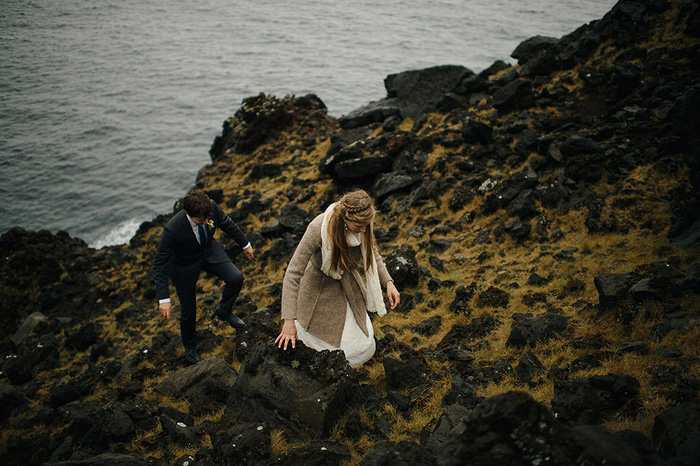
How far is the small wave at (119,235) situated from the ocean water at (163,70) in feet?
0.51

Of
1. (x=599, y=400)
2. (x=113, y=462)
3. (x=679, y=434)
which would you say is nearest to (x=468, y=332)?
(x=599, y=400)

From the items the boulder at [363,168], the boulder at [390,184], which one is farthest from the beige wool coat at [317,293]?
the boulder at [363,168]

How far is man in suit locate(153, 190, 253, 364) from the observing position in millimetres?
5734

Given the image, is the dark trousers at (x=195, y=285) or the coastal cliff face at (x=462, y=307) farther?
the dark trousers at (x=195, y=285)

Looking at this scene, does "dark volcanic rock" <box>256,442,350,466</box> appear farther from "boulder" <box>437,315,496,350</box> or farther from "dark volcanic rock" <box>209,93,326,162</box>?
"dark volcanic rock" <box>209,93,326,162</box>

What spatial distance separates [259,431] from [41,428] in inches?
224

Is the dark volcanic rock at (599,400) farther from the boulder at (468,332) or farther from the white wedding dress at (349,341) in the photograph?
the white wedding dress at (349,341)

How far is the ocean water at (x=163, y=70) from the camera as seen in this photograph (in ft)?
109

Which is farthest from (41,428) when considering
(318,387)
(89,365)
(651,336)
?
(651,336)

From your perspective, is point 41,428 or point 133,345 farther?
point 133,345

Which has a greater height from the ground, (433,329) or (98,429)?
(433,329)

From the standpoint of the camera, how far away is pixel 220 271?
254 inches

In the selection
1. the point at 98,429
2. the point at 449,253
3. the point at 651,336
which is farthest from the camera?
the point at 449,253

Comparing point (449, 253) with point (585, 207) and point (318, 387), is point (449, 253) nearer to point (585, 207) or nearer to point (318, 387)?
point (585, 207)
